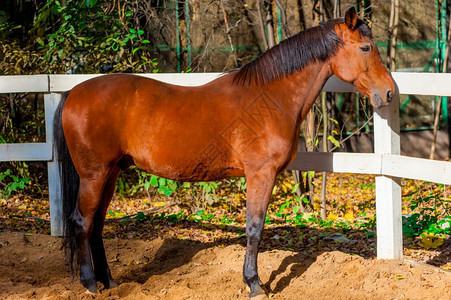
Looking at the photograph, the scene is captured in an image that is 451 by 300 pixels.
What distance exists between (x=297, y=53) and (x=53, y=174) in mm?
2699

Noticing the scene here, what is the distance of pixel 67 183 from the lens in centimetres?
439

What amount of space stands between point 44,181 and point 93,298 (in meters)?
4.72

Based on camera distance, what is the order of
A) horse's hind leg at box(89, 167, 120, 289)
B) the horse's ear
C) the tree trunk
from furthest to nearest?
the tree trunk, horse's hind leg at box(89, 167, 120, 289), the horse's ear

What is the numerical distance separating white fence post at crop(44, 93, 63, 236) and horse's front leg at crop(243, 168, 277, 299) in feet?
7.09

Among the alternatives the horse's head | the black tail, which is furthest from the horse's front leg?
the black tail

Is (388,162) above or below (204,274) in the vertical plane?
above

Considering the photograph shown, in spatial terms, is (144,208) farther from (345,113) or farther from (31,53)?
(345,113)

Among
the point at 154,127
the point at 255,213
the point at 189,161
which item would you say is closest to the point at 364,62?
the point at 255,213

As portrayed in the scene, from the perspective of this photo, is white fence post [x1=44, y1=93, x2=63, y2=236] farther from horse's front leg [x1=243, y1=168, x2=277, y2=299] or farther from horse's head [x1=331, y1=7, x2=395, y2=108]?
horse's head [x1=331, y1=7, x2=395, y2=108]

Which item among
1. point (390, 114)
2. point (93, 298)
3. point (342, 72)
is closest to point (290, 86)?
point (342, 72)

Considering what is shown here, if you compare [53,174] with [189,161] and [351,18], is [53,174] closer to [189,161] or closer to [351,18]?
[189,161]

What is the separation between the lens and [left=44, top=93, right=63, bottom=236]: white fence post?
5.41 metres

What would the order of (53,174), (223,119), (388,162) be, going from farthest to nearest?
(53,174)
(388,162)
(223,119)

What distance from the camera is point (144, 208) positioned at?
24.9 ft
